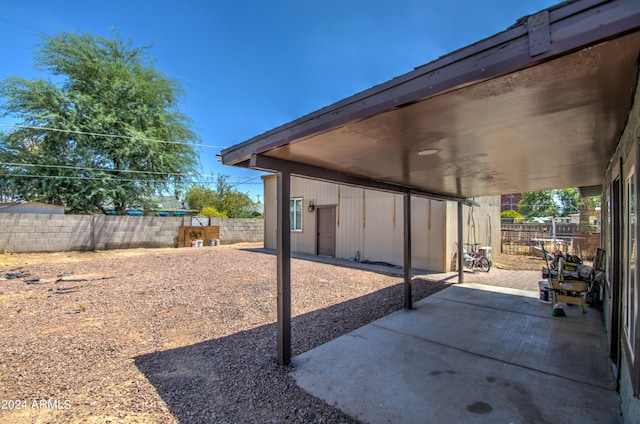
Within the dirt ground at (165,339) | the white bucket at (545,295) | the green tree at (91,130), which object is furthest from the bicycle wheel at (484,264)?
the green tree at (91,130)

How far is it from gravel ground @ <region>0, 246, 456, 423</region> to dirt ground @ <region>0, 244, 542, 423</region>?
0.01 m

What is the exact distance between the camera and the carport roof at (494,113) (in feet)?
3.75

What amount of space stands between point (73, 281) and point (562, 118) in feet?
29.1

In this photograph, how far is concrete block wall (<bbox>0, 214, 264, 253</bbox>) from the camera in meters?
10.6

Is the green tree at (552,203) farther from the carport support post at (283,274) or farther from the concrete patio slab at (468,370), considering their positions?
the carport support post at (283,274)

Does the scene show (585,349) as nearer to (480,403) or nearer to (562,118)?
(480,403)

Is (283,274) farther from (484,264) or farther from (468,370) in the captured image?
(484,264)

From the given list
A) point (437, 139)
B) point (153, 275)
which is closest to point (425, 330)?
point (437, 139)

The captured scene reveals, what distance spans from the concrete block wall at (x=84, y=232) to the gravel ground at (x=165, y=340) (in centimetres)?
409

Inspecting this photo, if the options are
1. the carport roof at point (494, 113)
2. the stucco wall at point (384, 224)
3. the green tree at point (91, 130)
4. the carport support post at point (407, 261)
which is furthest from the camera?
the green tree at point (91, 130)

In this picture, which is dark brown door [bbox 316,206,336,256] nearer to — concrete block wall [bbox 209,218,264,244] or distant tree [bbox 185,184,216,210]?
concrete block wall [bbox 209,218,264,244]

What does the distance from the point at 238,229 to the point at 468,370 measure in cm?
1501

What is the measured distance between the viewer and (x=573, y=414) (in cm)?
224

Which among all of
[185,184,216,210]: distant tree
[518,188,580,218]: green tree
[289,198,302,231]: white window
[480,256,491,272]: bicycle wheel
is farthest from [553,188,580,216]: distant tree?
[185,184,216,210]: distant tree
